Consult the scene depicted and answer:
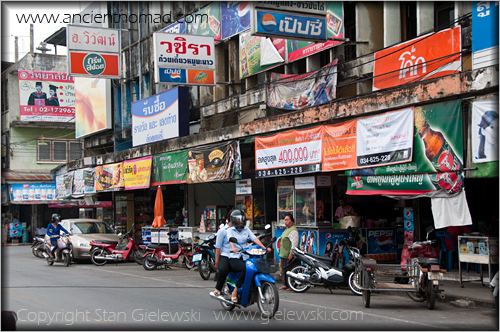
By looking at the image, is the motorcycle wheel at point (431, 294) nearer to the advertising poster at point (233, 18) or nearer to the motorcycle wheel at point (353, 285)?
the motorcycle wheel at point (353, 285)

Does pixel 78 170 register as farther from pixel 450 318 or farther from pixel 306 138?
pixel 450 318

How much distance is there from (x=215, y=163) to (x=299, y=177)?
364cm

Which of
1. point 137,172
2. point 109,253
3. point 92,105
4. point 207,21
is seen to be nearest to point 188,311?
point 109,253

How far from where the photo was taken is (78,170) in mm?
29047

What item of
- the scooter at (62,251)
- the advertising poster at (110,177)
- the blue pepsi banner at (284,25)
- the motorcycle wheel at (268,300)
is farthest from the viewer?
the advertising poster at (110,177)

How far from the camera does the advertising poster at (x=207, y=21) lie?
21.0 m

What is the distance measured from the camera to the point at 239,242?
9445 millimetres

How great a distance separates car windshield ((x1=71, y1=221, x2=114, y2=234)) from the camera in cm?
2144

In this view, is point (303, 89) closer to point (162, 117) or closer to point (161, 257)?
point (161, 257)

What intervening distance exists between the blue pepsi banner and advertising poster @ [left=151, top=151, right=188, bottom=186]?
27.7 ft

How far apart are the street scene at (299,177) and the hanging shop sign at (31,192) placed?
48.9 feet

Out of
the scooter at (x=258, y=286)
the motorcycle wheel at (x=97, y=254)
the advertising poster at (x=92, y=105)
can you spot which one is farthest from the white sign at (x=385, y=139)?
the advertising poster at (x=92, y=105)

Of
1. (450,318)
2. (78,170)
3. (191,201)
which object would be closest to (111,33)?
(191,201)

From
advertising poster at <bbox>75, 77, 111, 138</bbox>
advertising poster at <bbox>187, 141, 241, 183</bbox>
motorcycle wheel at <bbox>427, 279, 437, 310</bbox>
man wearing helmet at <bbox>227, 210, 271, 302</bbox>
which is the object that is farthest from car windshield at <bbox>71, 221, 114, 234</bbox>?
motorcycle wheel at <bbox>427, 279, 437, 310</bbox>
